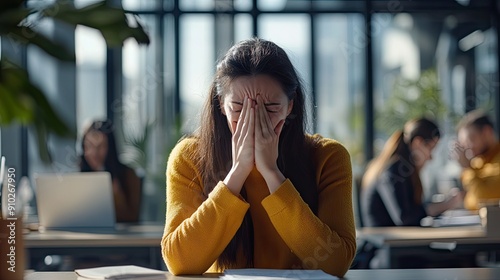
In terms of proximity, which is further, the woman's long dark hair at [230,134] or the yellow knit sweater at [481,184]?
the yellow knit sweater at [481,184]

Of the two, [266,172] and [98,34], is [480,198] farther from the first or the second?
[98,34]

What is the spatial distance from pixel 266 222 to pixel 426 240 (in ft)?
5.83

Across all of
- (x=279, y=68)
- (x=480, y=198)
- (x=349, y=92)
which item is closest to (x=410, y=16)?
(x=349, y=92)

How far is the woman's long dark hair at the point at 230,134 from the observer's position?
2.48 metres

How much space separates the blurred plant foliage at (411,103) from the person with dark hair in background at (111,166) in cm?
333

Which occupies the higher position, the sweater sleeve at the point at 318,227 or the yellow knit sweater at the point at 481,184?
the sweater sleeve at the point at 318,227

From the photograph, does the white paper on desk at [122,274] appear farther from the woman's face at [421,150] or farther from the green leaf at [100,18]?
the woman's face at [421,150]

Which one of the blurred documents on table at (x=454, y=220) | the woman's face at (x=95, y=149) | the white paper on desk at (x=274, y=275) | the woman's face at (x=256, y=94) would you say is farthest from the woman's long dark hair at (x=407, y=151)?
the white paper on desk at (x=274, y=275)

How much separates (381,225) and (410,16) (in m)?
3.69

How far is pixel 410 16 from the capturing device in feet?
26.9

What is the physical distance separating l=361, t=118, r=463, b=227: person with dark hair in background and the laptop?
1619 mm

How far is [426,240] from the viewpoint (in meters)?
4.08

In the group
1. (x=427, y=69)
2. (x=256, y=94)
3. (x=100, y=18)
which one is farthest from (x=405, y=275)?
(x=427, y=69)

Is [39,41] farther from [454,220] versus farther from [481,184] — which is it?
[481,184]
